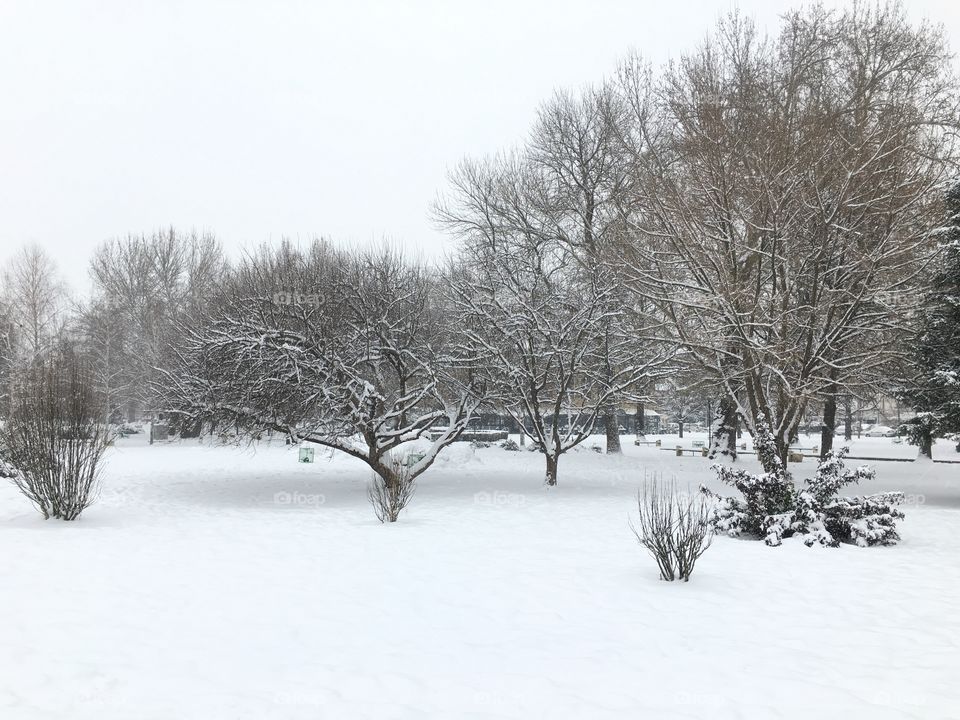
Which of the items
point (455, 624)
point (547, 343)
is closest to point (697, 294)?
point (547, 343)

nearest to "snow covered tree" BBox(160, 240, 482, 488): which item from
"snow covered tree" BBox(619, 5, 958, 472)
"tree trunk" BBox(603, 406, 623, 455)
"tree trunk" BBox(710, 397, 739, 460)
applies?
"snow covered tree" BBox(619, 5, 958, 472)

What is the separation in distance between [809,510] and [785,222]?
6199mm

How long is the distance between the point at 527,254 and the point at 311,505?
13874mm

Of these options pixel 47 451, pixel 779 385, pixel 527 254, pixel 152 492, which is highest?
pixel 527 254

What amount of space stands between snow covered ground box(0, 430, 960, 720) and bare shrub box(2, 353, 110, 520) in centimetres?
52

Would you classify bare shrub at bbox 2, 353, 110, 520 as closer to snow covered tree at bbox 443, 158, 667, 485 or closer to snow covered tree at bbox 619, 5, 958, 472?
A: snow covered tree at bbox 443, 158, 667, 485

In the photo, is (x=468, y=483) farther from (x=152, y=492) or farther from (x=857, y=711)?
(x=857, y=711)

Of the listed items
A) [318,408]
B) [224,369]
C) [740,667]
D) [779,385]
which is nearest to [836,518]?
[779,385]

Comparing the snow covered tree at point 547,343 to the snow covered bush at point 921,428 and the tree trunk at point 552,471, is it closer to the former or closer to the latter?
the tree trunk at point 552,471

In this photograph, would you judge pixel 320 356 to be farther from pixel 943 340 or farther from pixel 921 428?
pixel 921 428

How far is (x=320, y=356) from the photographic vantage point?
48.0ft

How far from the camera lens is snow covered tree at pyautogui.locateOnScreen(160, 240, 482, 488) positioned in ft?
48.0

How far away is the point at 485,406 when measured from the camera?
17.1 m

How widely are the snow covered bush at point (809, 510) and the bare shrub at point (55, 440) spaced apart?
33.9 ft
